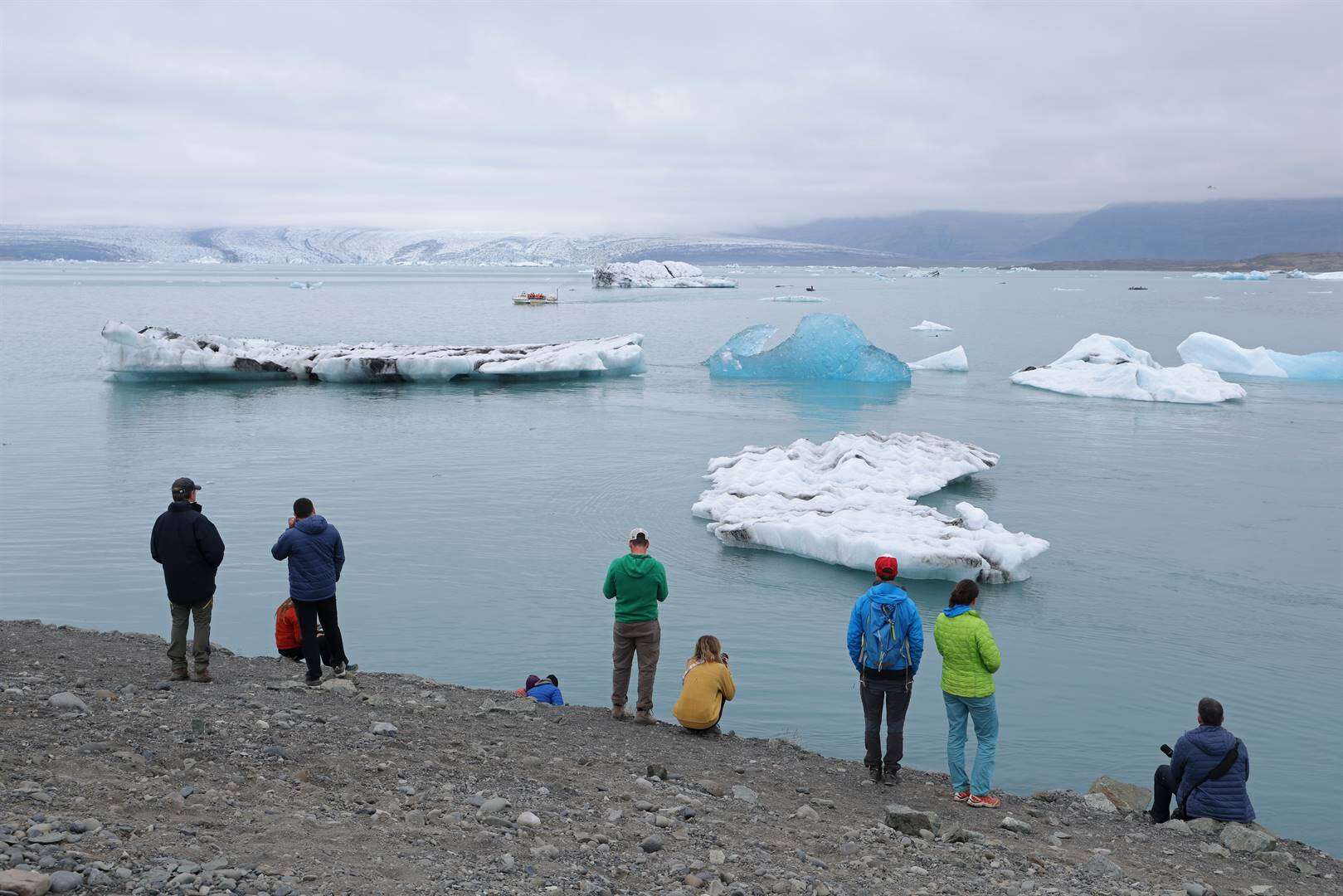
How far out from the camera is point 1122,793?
733 cm

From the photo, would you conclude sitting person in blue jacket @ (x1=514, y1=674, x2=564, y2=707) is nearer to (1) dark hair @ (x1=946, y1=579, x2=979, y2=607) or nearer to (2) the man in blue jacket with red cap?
(2) the man in blue jacket with red cap

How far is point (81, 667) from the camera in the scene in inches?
304

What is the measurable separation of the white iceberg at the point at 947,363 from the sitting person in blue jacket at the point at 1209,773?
31462mm

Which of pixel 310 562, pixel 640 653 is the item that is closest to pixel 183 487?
pixel 310 562

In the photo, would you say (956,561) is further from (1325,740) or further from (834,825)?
(834,825)

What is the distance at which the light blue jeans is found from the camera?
654 centimetres

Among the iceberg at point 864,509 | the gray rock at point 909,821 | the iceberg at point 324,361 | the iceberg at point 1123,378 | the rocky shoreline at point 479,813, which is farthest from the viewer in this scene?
the iceberg at point 324,361

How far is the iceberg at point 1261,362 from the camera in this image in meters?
→ 35.4

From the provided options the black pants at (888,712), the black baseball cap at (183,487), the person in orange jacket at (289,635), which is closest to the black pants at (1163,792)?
the black pants at (888,712)

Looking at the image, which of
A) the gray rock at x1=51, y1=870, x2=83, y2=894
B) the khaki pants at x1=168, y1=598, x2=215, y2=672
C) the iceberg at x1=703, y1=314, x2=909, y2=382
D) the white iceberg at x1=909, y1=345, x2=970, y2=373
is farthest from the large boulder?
the white iceberg at x1=909, y1=345, x2=970, y2=373

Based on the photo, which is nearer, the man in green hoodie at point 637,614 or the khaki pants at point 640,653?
the man in green hoodie at point 637,614

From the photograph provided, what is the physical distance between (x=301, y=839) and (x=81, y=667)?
393cm

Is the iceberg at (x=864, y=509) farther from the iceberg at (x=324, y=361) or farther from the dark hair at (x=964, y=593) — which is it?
the iceberg at (x=324, y=361)

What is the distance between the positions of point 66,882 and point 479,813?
6.41 ft
